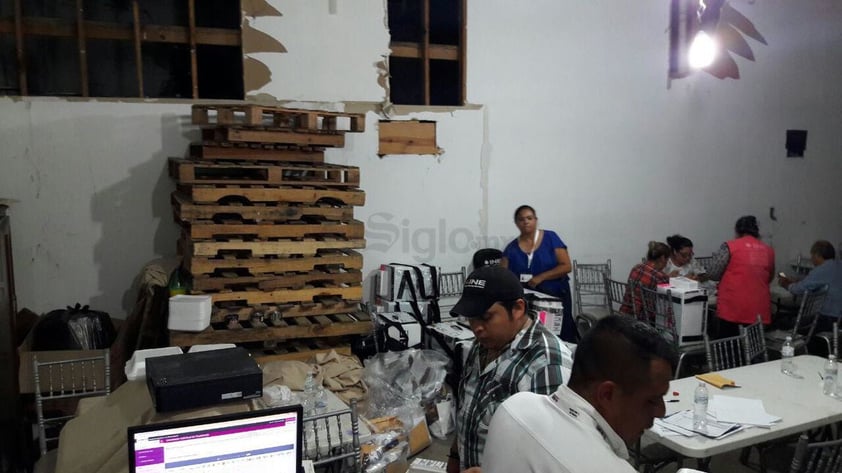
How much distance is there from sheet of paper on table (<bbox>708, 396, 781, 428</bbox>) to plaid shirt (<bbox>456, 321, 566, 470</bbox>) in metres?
1.31

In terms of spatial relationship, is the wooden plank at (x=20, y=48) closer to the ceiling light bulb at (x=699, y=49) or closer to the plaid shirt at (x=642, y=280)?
the plaid shirt at (x=642, y=280)

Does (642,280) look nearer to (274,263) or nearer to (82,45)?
(274,263)

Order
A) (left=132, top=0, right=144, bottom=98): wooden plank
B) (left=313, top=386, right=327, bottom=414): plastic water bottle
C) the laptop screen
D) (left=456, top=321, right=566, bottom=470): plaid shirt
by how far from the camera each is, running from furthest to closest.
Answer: (left=132, top=0, right=144, bottom=98): wooden plank < (left=313, top=386, right=327, bottom=414): plastic water bottle < (left=456, top=321, right=566, bottom=470): plaid shirt < the laptop screen

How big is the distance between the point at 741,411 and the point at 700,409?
0.27 metres

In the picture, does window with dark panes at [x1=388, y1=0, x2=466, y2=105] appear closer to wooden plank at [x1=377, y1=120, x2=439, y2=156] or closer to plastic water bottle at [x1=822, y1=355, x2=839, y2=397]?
wooden plank at [x1=377, y1=120, x2=439, y2=156]

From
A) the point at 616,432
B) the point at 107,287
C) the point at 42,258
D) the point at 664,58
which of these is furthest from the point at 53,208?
the point at 664,58

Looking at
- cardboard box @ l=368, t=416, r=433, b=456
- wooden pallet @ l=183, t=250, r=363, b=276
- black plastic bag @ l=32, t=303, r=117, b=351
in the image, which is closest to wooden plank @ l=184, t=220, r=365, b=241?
wooden pallet @ l=183, t=250, r=363, b=276

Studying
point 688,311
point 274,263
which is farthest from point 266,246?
point 688,311

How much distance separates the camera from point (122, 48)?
493cm

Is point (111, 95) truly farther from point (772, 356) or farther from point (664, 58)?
point (772, 356)

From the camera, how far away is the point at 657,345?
1.60 metres

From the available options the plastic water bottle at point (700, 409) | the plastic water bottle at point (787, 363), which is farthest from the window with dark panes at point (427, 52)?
the plastic water bottle at point (700, 409)

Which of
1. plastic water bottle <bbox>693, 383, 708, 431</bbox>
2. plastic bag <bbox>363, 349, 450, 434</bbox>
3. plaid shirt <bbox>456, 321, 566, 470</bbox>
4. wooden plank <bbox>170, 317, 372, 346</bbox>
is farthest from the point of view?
plastic bag <bbox>363, 349, 450, 434</bbox>

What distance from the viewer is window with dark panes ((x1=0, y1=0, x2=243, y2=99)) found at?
467cm
